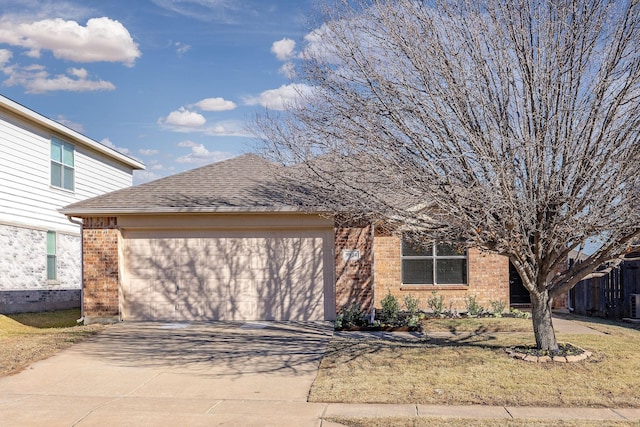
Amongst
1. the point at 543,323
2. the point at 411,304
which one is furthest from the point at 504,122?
the point at 411,304

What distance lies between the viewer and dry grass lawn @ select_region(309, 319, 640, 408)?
820cm

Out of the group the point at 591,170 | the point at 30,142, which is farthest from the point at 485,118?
the point at 30,142

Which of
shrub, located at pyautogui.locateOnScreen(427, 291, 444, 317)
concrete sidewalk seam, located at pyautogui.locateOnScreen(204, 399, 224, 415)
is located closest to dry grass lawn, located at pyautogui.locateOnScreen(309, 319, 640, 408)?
concrete sidewalk seam, located at pyautogui.locateOnScreen(204, 399, 224, 415)

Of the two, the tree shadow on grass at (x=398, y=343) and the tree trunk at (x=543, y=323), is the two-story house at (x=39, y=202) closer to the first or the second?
the tree shadow on grass at (x=398, y=343)

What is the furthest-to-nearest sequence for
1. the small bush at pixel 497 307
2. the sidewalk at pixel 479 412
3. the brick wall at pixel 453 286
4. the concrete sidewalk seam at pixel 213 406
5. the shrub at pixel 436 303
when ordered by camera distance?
the brick wall at pixel 453 286, the shrub at pixel 436 303, the small bush at pixel 497 307, the concrete sidewalk seam at pixel 213 406, the sidewalk at pixel 479 412

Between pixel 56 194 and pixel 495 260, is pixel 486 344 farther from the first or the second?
pixel 56 194

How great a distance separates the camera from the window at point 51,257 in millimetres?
19734

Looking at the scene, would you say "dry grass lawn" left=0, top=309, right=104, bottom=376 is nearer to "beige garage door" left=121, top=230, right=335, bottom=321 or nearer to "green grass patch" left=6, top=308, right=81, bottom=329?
"green grass patch" left=6, top=308, right=81, bottom=329

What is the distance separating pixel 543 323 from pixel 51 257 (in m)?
15.3

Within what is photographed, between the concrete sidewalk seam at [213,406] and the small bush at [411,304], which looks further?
the small bush at [411,304]

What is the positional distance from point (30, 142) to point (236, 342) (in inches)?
410

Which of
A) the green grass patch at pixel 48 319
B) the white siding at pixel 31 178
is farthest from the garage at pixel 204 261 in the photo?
the white siding at pixel 31 178

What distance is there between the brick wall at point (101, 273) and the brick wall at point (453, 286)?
6.51m

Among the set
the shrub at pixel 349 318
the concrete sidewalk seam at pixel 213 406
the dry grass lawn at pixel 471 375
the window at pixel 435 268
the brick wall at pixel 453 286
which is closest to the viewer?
the concrete sidewalk seam at pixel 213 406
